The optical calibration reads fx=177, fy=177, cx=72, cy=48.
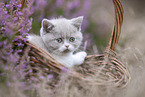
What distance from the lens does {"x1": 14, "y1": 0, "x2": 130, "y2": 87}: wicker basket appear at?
48.4 inches

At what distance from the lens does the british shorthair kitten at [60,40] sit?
1614mm

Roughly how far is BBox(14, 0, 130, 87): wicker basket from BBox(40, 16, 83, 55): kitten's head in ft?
0.86

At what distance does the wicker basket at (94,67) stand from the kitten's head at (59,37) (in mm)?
261

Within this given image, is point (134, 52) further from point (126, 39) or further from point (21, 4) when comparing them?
point (21, 4)

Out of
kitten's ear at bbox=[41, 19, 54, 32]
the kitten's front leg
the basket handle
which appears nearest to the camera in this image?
the basket handle

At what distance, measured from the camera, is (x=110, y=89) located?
3.92 ft

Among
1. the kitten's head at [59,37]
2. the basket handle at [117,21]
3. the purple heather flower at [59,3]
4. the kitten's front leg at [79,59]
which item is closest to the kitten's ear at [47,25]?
the kitten's head at [59,37]

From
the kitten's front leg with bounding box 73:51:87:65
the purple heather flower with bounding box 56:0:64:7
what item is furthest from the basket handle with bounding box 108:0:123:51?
the purple heather flower with bounding box 56:0:64:7

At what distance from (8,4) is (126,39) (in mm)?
1689

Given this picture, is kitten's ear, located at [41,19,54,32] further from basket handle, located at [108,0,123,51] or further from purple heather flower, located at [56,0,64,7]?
purple heather flower, located at [56,0,64,7]

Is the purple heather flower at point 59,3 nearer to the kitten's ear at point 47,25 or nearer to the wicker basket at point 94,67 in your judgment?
the kitten's ear at point 47,25

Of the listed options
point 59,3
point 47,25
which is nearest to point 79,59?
point 47,25

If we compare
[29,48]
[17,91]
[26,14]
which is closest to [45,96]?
[17,91]

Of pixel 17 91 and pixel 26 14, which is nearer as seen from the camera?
pixel 17 91
